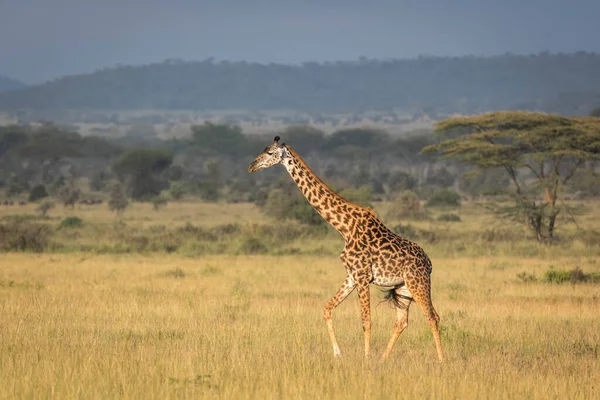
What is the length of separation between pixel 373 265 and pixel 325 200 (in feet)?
2.89

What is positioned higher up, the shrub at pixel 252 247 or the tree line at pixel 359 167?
the tree line at pixel 359 167

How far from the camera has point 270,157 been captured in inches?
410

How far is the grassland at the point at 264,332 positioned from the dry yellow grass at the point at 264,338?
0.03 metres

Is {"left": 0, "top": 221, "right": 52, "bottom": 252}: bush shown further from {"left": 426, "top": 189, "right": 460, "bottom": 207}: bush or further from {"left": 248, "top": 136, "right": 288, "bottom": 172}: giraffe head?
{"left": 426, "top": 189, "right": 460, "bottom": 207}: bush

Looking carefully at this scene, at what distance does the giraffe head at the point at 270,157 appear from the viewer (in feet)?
33.8

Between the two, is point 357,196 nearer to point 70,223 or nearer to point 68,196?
point 70,223

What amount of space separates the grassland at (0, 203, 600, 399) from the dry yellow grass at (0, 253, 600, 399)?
0.03 m

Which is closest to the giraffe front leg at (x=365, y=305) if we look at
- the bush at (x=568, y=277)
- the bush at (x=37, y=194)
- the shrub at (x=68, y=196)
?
the bush at (x=568, y=277)

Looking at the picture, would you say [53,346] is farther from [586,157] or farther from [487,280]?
[586,157]

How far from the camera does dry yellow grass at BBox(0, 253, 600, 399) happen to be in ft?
27.1

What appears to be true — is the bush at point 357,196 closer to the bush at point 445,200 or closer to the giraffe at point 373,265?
the bush at point 445,200

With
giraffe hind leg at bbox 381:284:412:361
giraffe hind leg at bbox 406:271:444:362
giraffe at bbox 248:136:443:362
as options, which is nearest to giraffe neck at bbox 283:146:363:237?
giraffe at bbox 248:136:443:362

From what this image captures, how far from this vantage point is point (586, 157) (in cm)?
2894

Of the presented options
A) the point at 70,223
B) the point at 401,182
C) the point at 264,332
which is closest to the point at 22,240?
the point at 70,223
